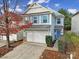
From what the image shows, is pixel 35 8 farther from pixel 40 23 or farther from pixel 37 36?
pixel 37 36

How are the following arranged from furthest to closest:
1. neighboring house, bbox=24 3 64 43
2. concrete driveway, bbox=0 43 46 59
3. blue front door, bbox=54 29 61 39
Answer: blue front door, bbox=54 29 61 39
neighboring house, bbox=24 3 64 43
concrete driveway, bbox=0 43 46 59

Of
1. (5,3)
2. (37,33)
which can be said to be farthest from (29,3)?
(5,3)

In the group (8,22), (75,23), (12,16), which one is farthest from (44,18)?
(75,23)

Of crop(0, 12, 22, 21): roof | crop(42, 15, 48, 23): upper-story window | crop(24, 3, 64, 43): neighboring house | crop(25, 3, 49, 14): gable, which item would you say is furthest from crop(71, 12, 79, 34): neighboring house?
crop(0, 12, 22, 21): roof

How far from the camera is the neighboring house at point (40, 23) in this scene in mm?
26906

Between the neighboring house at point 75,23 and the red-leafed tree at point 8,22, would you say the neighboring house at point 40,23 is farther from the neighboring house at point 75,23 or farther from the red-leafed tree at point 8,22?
the neighboring house at point 75,23

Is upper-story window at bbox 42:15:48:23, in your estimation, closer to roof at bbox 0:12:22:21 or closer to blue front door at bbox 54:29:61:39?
blue front door at bbox 54:29:61:39

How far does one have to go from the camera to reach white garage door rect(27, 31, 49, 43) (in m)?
27.0

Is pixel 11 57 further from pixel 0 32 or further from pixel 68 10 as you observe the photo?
pixel 68 10

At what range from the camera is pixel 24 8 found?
2927cm

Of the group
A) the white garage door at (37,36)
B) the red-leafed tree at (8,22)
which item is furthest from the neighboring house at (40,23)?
the red-leafed tree at (8,22)

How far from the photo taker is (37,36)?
27844 mm

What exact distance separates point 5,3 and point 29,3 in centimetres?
938

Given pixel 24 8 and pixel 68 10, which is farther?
pixel 68 10
